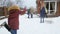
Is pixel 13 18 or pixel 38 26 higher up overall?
pixel 13 18

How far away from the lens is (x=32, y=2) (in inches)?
54.2

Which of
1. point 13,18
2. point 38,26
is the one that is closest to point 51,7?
point 38,26

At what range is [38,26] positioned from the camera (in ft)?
4.99

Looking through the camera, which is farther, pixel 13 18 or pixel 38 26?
pixel 38 26

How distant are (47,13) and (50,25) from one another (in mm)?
172

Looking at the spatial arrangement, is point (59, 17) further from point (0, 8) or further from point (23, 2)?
point (0, 8)

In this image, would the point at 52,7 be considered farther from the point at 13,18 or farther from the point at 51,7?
the point at 13,18

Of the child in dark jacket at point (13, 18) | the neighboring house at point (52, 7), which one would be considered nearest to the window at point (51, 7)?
the neighboring house at point (52, 7)

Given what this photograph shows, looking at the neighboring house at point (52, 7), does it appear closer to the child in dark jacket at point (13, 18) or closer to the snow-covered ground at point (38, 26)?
the snow-covered ground at point (38, 26)

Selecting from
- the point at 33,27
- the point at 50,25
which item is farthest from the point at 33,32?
the point at 50,25

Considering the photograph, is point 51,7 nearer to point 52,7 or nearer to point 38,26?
point 52,7

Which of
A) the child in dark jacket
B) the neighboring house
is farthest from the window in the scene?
the child in dark jacket

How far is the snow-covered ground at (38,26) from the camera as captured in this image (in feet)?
4.83

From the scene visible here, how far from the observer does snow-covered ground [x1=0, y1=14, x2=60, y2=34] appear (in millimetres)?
1472
